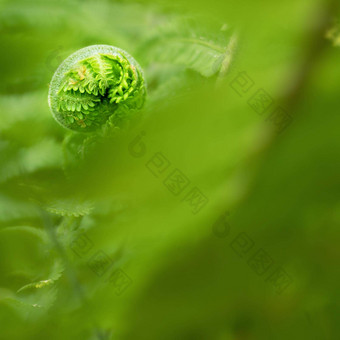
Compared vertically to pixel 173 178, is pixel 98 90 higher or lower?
higher

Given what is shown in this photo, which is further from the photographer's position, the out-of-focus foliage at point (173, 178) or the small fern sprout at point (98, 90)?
the out-of-focus foliage at point (173, 178)

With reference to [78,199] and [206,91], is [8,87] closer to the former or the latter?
[78,199]

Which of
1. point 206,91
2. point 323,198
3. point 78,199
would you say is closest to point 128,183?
point 78,199

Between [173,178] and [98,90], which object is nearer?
[98,90]

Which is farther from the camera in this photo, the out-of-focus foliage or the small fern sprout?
the out-of-focus foliage
